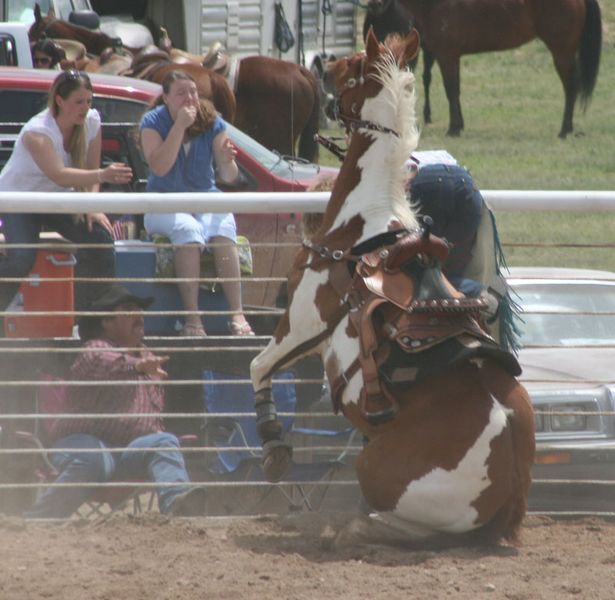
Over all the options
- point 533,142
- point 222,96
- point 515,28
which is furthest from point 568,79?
point 222,96

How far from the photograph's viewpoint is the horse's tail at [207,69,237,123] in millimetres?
10539

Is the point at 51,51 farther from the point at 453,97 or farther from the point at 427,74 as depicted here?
the point at 427,74

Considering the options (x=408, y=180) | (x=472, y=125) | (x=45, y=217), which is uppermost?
(x=408, y=180)

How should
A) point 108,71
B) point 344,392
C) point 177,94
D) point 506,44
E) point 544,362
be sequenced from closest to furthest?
1. point 344,392
2. point 544,362
3. point 177,94
4. point 108,71
5. point 506,44

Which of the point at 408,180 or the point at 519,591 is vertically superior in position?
the point at 408,180

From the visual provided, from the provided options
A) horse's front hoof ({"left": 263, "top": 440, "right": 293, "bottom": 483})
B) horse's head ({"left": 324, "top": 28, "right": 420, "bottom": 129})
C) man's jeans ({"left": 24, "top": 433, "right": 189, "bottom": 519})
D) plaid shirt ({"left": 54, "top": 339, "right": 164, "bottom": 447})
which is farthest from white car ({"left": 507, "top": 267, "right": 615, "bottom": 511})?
plaid shirt ({"left": 54, "top": 339, "right": 164, "bottom": 447})

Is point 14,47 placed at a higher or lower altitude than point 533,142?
higher

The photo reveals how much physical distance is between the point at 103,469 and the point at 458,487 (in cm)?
178

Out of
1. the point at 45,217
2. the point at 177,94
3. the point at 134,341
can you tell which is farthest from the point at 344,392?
the point at 177,94

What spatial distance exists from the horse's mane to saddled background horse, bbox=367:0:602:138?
48.8 feet

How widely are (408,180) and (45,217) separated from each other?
201cm

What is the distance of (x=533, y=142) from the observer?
1886cm

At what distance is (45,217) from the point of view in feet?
→ 20.7

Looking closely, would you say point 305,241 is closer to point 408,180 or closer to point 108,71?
point 408,180
